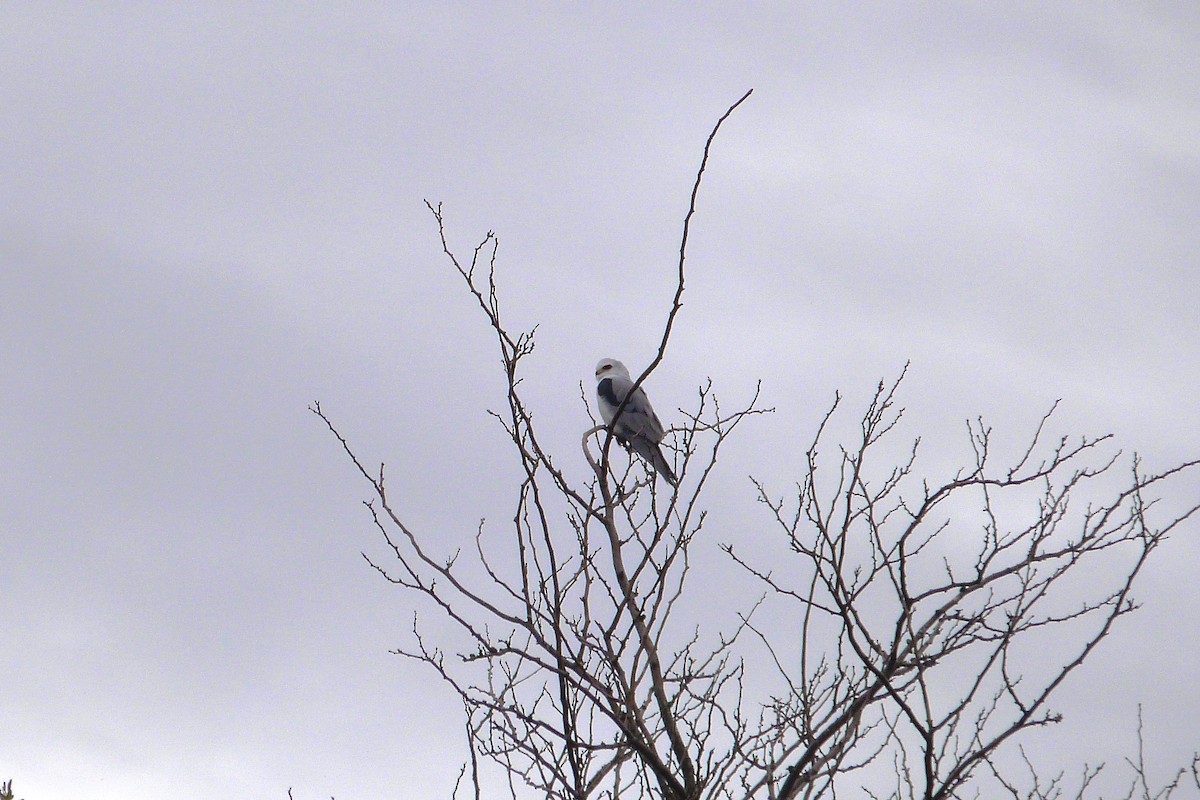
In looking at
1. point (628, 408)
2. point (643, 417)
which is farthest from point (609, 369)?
point (643, 417)

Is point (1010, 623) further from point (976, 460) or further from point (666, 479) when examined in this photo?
point (666, 479)

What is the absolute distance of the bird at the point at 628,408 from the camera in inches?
339

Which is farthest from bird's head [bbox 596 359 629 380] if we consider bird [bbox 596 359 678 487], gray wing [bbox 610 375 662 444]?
gray wing [bbox 610 375 662 444]

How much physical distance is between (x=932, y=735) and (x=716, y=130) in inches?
75.5

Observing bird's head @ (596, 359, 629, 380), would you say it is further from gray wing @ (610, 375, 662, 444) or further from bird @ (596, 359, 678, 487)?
gray wing @ (610, 375, 662, 444)

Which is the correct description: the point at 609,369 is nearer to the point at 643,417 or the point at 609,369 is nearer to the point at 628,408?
the point at 628,408

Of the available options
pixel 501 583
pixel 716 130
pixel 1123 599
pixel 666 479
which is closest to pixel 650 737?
pixel 501 583

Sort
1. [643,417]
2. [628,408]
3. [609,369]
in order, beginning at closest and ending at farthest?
[643,417] → [628,408] → [609,369]

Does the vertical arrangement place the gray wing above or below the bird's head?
below

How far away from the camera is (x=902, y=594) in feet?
11.3

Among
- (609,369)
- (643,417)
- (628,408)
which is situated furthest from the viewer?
(609,369)

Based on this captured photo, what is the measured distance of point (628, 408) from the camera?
9445mm

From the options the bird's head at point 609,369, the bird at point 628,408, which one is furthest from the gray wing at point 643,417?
the bird's head at point 609,369

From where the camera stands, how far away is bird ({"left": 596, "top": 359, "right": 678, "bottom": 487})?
28.3 ft
